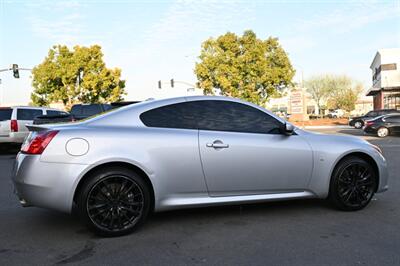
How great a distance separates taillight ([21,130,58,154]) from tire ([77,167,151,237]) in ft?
1.94

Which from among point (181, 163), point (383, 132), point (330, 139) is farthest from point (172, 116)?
point (383, 132)

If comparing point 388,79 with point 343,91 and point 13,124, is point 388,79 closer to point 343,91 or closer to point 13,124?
point 343,91

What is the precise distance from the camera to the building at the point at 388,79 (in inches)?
1892

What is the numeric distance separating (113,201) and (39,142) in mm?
1013

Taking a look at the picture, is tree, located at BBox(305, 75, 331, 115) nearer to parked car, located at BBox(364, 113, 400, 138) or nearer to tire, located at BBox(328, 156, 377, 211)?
parked car, located at BBox(364, 113, 400, 138)

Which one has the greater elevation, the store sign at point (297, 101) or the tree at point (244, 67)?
the tree at point (244, 67)

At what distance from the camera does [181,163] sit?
4.45 meters

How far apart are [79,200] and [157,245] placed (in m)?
0.96

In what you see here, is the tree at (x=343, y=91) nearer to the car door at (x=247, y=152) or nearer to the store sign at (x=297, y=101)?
the store sign at (x=297, y=101)

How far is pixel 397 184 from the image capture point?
696cm

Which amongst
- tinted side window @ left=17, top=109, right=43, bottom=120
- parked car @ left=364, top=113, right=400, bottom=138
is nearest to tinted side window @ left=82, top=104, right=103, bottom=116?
tinted side window @ left=17, top=109, right=43, bottom=120

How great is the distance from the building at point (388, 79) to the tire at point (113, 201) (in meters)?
48.3

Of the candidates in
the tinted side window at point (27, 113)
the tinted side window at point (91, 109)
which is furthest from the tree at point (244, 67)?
the tinted side window at point (27, 113)

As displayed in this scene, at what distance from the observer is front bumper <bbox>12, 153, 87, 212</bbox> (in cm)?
409
